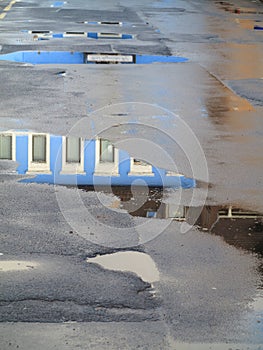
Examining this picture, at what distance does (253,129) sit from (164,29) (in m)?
14.6

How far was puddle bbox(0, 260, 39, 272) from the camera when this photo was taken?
6.91 metres

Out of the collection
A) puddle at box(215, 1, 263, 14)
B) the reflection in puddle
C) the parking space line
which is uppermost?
the reflection in puddle

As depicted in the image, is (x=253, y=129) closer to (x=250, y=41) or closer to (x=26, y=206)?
(x=26, y=206)

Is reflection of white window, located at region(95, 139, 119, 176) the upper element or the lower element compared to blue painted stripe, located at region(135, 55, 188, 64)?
upper

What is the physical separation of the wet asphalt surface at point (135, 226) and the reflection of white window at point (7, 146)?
13.6 inches

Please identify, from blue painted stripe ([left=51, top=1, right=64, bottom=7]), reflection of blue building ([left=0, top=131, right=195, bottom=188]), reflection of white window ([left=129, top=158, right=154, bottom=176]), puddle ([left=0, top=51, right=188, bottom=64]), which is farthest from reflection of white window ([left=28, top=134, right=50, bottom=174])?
blue painted stripe ([left=51, top=1, right=64, bottom=7])

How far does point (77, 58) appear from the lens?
19844mm

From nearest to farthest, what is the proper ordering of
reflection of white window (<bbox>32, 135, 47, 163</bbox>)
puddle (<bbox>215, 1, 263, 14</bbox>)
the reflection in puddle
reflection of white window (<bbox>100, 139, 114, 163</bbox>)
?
1. the reflection in puddle
2. reflection of white window (<bbox>32, 135, 47, 163</bbox>)
3. reflection of white window (<bbox>100, 139, 114, 163</bbox>)
4. puddle (<bbox>215, 1, 263, 14</bbox>)

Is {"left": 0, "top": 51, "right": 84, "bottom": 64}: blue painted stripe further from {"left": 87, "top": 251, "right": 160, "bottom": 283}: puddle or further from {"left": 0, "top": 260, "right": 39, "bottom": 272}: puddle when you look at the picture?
{"left": 0, "top": 260, "right": 39, "bottom": 272}: puddle

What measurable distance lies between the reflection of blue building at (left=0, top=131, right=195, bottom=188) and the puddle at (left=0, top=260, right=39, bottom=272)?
2.43m

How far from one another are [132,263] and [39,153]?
360 centimetres

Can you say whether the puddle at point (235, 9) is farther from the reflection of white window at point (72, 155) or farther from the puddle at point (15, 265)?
the puddle at point (15, 265)

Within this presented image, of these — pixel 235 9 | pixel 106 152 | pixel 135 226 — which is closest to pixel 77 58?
pixel 106 152

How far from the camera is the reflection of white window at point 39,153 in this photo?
33.0ft
